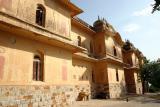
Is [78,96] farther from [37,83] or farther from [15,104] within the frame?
[15,104]

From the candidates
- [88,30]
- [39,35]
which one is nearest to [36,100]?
[39,35]

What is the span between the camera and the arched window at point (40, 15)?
1169cm

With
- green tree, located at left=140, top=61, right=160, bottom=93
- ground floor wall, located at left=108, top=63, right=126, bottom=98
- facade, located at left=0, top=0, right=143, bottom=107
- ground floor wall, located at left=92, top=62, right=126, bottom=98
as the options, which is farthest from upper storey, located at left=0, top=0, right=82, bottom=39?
green tree, located at left=140, top=61, right=160, bottom=93

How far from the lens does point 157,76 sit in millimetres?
27438

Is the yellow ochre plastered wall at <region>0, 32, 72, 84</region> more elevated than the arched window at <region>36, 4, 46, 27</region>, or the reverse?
the arched window at <region>36, 4, 46, 27</region>

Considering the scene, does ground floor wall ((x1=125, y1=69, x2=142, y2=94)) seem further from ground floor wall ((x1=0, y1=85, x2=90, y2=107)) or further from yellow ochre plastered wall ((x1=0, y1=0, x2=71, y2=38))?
yellow ochre plastered wall ((x1=0, y1=0, x2=71, y2=38))

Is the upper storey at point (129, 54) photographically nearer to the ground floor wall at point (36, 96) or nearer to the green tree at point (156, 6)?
the ground floor wall at point (36, 96)

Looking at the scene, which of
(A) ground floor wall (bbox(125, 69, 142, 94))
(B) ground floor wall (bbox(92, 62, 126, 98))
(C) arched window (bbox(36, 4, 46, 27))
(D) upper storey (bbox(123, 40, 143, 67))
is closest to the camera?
(C) arched window (bbox(36, 4, 46, 27))

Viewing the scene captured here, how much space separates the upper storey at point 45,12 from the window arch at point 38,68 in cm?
222

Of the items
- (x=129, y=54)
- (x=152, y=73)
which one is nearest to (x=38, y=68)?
(x=152, y=73)

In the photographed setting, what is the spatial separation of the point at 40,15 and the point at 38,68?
3.93 meters

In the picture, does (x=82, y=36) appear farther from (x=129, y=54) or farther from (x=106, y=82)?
(x=129, y=54)

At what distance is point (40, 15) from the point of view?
11844mm

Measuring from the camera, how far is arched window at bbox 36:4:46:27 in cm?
1169
